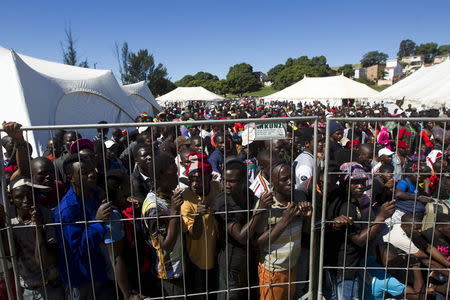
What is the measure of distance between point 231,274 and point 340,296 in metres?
0.93

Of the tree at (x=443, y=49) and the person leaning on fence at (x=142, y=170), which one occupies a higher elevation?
the tree at (x=443, y=49)

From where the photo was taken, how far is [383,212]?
216 cm

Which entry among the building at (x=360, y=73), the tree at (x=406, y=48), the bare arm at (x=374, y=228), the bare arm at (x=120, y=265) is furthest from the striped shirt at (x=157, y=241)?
the tree at (x=406, y=48)

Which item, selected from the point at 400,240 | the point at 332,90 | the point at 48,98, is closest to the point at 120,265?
the point at 400,240

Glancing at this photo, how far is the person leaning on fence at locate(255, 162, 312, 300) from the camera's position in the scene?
2213 mm

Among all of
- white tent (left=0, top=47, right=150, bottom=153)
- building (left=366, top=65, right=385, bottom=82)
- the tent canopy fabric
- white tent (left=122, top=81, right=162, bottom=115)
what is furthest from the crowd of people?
building (left=366, top=65, right=385, bottom=82)

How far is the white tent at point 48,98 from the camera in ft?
25.4

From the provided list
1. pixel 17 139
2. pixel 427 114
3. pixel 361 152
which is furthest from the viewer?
pixel 427 114

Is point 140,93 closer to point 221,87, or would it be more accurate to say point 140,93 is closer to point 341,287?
point 341,287

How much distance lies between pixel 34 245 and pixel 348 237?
7.96 ft

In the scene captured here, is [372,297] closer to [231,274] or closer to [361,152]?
[231,274]

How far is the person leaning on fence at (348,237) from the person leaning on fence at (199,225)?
3.16 feet

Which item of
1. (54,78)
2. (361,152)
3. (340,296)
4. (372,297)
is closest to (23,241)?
(340,296)

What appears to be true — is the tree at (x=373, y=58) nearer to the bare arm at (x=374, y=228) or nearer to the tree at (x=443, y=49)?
the tree at (x=443, y=49)
